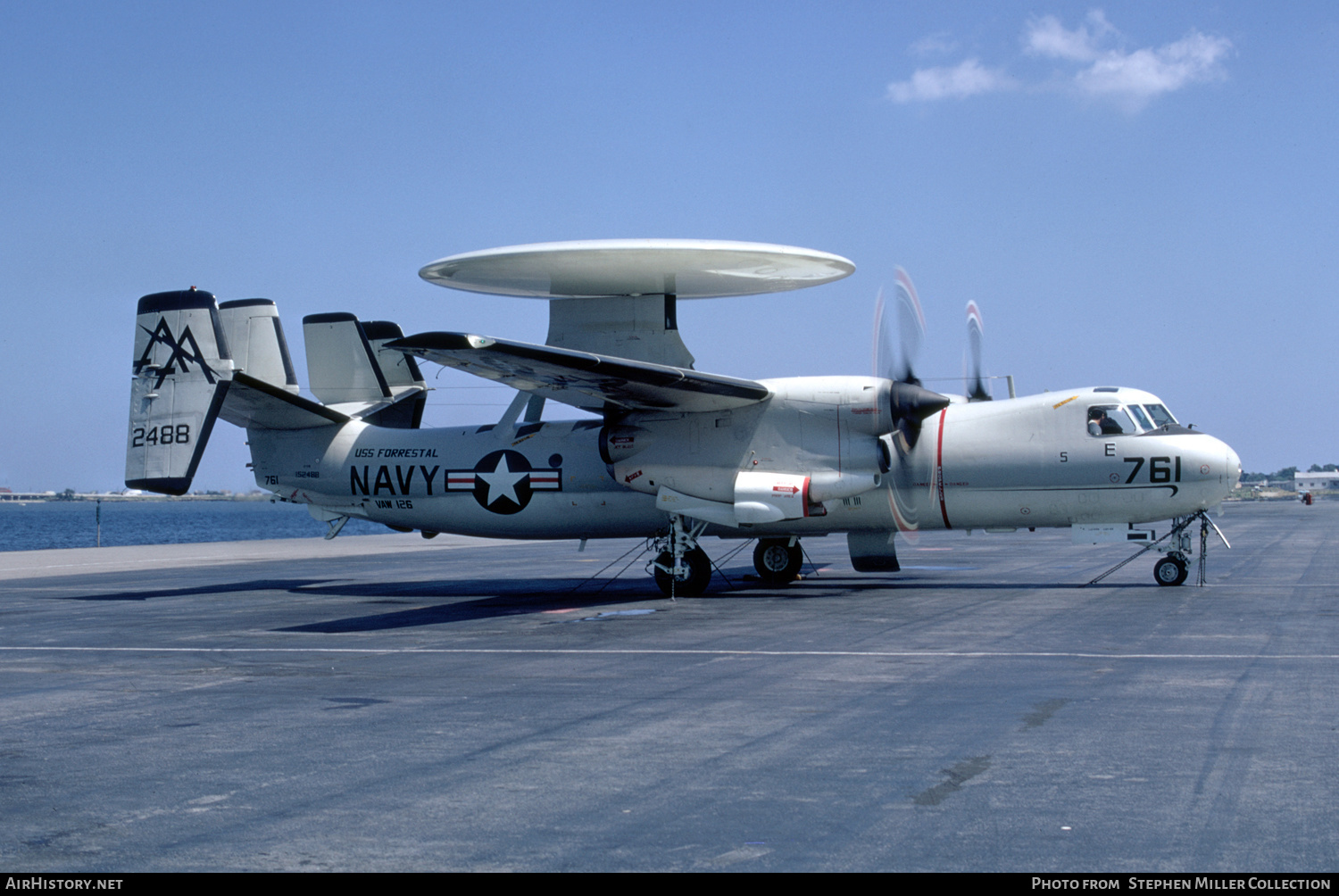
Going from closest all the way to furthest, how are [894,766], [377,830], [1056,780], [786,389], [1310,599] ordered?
[377,830] → [1056,780] → [894,766] → [1310,599] → [786,389]

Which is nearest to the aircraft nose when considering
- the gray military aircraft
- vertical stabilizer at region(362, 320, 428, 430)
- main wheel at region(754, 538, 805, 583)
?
the gray military aircraft

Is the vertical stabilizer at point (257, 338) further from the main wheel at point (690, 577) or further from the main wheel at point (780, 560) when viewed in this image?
the main wheel at point (780, 560)

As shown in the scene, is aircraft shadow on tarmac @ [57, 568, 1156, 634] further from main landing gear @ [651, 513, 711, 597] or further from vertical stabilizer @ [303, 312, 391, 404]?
vertical stabilizer @ [303, 312, 391, 404]

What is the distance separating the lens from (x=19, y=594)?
80.6 feet

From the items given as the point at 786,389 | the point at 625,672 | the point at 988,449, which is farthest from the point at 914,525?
the point at 625,672

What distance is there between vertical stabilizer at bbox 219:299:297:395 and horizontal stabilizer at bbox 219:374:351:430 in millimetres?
1756

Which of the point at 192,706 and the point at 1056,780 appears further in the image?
the point at 192,706

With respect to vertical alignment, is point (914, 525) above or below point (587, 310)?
below

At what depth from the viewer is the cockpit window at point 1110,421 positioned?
68.8 feet

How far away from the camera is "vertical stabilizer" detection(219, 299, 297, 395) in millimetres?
27188

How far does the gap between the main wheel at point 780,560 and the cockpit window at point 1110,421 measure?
21.7ft

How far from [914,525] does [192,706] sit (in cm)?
1484

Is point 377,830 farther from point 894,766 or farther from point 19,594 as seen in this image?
point 19,594

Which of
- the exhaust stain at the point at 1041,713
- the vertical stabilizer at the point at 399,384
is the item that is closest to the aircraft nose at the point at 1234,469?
the exhaust stain at the point at 1041,713
